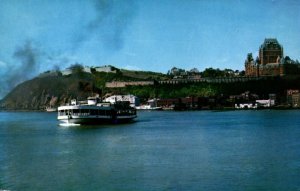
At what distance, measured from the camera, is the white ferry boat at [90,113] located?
31.5 metres

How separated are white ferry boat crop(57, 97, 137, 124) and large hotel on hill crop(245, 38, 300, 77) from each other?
6906cm

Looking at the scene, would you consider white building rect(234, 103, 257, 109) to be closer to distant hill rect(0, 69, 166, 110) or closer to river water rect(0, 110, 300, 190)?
distant hill rect(0, 69, 166, 110)

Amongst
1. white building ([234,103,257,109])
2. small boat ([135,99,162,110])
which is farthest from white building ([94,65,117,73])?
white building ([234,103,257,109])

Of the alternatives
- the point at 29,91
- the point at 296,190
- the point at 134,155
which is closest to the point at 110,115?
the point at 134,155

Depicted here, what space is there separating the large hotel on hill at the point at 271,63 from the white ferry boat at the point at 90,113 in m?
69.1

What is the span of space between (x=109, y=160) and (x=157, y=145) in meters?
4.35

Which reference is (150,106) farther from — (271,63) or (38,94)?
(38,94)

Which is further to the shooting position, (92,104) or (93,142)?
(92,104)

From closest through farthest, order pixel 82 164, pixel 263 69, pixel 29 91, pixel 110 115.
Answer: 1. pixel 82 164
2. pixel 110 115
3. pixel 263 69
4. pixel 29 91

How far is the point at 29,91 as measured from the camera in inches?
4532

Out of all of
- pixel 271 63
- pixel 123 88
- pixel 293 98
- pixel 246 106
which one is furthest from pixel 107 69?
pixel 293 98

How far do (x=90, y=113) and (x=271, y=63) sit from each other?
7584 centimetres

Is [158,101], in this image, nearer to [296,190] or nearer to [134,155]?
[134,155]

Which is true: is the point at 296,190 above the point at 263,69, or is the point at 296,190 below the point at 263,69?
below
